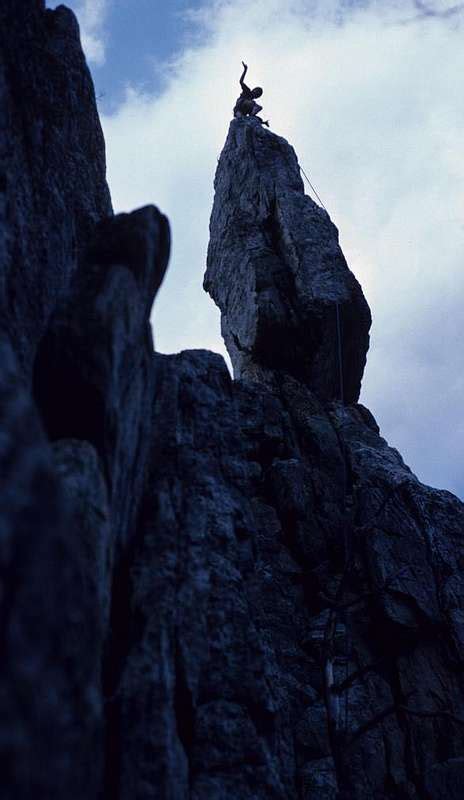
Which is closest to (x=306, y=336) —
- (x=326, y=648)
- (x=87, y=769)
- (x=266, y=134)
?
(x=266, y=134)

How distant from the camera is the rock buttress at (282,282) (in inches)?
1462

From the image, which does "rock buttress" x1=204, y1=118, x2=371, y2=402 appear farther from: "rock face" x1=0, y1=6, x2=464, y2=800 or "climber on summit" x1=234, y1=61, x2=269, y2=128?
"climber on summit" x1=234, y1=61, x2=269, y2=128

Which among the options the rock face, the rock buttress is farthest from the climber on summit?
the rock face

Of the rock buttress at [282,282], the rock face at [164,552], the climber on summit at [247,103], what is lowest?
the rock face at [164,552]

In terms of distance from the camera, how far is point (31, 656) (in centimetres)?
636

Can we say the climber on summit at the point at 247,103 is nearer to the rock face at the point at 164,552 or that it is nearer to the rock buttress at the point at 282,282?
the rock buttress at the point at 282,282

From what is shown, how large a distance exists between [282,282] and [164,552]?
1026 inches

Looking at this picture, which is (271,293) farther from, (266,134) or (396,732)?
(396,732)

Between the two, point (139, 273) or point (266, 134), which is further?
point (266, 134)

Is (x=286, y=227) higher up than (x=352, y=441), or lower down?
higher up

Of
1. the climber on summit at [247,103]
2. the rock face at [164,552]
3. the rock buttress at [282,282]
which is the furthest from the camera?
the climber on summit at [247,103]

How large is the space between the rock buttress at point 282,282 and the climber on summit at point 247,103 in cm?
690

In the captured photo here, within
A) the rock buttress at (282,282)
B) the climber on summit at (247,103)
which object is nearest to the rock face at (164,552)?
the rock buttress at (282,282)

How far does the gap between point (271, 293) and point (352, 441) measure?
30.4 ft
